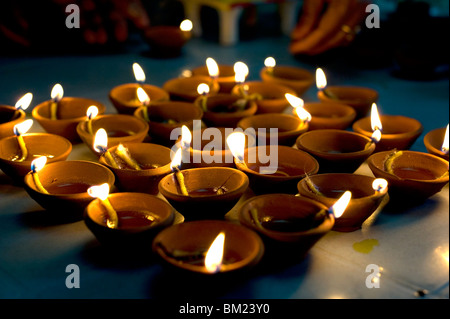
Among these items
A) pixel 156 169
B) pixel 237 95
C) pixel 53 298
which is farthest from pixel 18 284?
pixel 237 95

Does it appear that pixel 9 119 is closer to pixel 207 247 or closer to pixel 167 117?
pixel 167 117

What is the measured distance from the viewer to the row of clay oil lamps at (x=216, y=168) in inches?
46.8

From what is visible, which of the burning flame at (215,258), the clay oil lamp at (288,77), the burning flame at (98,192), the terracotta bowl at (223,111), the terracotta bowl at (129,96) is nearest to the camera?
the burning flame at (215,258)

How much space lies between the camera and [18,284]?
3.81 feet

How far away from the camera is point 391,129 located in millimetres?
1824

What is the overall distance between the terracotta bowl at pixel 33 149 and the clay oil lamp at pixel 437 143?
1015 mm

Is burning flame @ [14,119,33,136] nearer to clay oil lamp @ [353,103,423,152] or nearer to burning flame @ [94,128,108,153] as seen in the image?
burning flame @ [94,128,108,153]

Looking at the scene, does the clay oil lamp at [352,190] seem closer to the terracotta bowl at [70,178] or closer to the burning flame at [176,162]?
the burning flame at [176,162]

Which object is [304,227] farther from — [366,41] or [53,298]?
[366,41]

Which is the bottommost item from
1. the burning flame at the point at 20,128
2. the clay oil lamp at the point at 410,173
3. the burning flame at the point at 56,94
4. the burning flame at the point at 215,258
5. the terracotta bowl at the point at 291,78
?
the clay oil lamp at the point at 410,173

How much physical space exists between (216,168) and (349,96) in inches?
32.9

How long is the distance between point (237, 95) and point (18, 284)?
40.2 inches

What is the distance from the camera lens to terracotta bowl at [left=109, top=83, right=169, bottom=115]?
6.26ft

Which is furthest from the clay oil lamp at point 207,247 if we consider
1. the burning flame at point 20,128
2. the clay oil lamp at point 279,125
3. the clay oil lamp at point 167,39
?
the clay oil lamp at point 167,39
